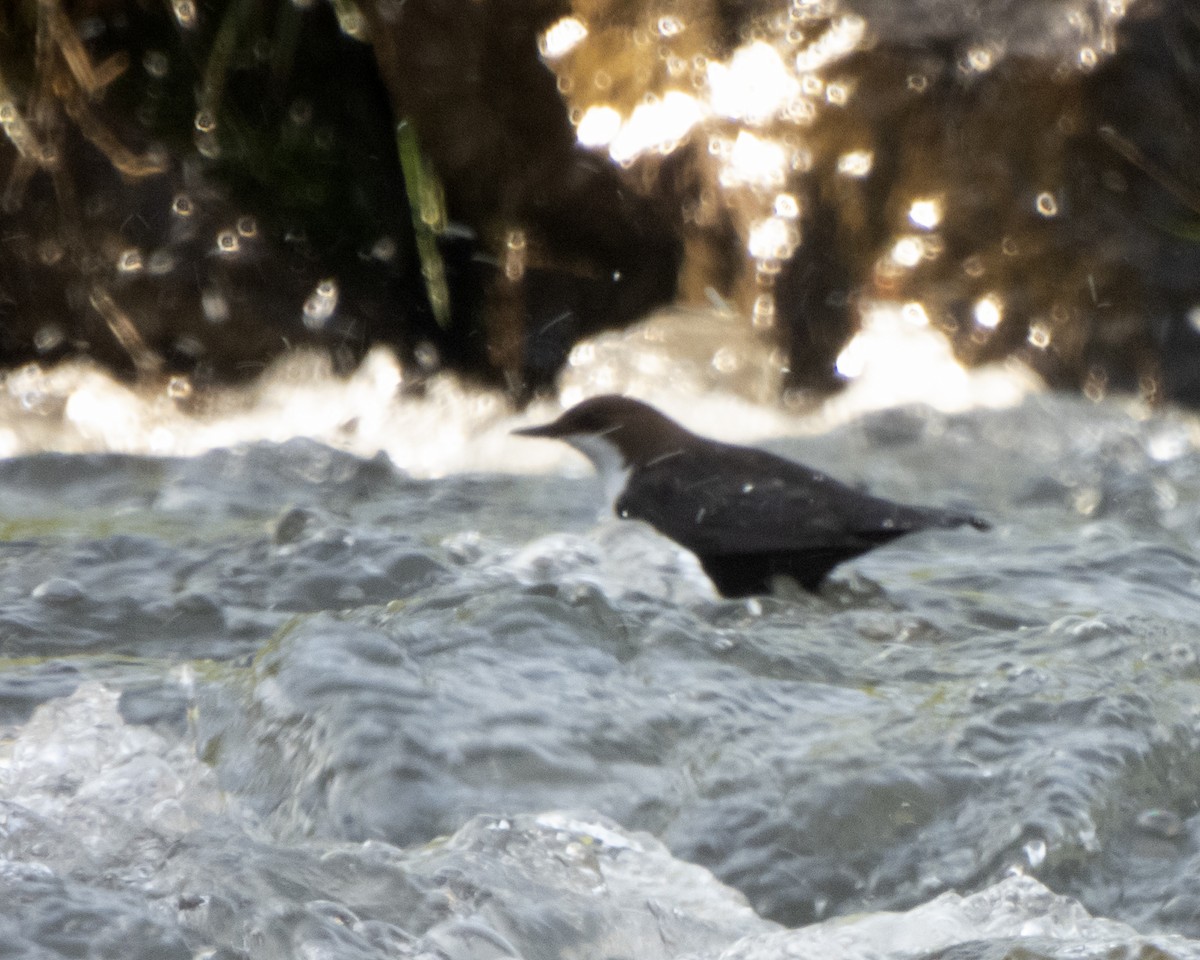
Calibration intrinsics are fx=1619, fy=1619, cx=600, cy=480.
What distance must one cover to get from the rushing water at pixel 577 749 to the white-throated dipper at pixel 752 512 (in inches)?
4.2

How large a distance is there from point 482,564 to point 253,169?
3.17 metres

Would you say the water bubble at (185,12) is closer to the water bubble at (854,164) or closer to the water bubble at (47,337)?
the water bubble at (47,337)

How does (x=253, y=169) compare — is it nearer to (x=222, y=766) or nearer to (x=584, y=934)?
(x=222, y=766)

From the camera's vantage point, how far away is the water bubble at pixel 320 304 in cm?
676

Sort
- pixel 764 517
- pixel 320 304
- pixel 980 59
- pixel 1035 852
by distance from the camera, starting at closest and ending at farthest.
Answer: pixel 1035 852 < pixel 764 517 < pixel 980 59 < pixel 320 304

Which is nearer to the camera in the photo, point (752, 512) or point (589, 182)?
point (752, 512)

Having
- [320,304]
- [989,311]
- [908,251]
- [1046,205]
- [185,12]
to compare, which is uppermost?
[185,12]

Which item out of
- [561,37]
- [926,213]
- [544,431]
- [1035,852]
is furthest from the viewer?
[561,37]

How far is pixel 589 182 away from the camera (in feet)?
21.9

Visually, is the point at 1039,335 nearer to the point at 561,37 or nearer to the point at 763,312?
the point at 763,312

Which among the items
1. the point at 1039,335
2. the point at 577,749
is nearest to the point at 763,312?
the point at 1039,335

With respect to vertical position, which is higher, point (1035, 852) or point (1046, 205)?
point (1046, 205)

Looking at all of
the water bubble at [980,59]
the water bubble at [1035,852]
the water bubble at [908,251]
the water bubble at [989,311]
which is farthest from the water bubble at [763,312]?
the water bubble at [1035,852]

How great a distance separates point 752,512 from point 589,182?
2823mm
